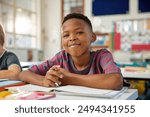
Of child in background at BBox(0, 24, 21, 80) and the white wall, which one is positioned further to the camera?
the white wall

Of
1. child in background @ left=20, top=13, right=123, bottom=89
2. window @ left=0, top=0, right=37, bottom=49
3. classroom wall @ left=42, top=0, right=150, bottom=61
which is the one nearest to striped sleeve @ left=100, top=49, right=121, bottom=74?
child in background @ left=20, top=13, right=123, bottom=89

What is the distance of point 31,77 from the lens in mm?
1140

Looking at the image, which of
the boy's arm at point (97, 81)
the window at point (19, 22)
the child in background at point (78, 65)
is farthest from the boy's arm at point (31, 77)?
the window at point (19, 22)

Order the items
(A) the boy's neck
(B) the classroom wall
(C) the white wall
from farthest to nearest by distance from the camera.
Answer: (C) the white wall < (B) the classroom wall < (A) the boy's neck

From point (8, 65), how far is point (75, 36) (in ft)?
1.73

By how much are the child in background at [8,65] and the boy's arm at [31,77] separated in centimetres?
9

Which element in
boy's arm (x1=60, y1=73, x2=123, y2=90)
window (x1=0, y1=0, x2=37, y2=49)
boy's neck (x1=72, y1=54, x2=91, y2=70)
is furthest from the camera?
window (x1=0, y1=0, x2=37, y2=49)

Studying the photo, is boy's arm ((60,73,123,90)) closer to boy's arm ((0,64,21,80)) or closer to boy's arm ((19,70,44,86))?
boy's arm ((19,70,44,86))

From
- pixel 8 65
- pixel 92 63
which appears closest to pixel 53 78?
pixel 92 63

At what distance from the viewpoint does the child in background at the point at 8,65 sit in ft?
4.22

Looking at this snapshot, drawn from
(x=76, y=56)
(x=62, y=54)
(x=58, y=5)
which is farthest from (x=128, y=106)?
(x=58, y=5)

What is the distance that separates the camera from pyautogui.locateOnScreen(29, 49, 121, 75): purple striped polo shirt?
3.67 ft

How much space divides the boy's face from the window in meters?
4.51

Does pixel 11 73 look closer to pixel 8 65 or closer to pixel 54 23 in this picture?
pixel 8 65
